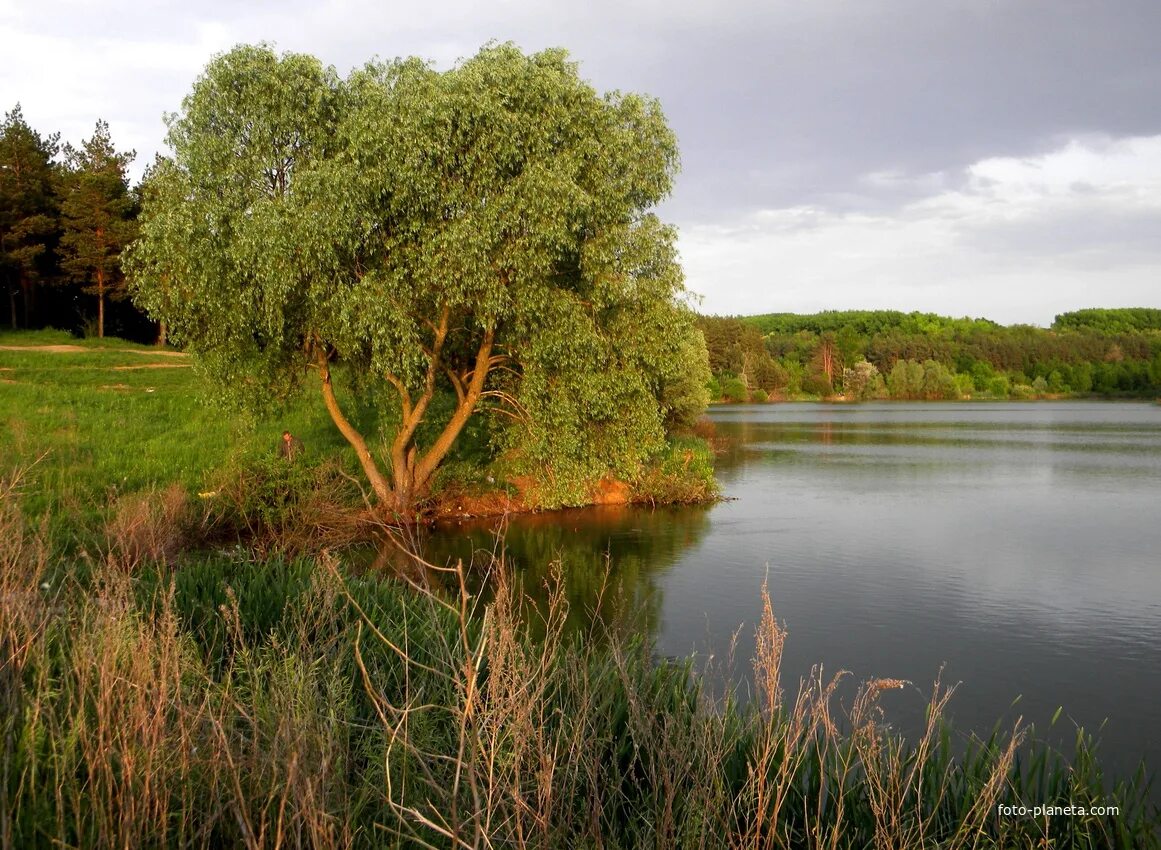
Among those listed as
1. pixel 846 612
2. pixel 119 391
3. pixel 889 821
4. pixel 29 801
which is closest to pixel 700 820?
pixel 889 821

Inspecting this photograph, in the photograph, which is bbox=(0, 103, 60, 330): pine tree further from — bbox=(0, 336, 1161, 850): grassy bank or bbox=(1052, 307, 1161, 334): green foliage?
bbox=(1052, 307, 1161, 334): green foliage

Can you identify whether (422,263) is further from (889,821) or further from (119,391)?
(119,391)

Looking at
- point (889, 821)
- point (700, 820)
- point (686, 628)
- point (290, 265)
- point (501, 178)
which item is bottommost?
point (686, 628)

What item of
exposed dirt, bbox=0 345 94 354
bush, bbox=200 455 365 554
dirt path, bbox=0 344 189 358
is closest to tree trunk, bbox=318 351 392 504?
bush, bbox=200 455 365 554

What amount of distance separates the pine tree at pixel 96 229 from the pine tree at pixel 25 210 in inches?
45.9

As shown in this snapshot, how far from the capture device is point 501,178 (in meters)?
16.2

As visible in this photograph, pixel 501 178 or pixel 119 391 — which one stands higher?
pixel 501 178

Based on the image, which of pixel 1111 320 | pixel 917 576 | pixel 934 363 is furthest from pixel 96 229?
pixel 1111 320

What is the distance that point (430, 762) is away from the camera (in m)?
5.02

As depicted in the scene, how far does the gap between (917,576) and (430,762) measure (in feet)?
42.8

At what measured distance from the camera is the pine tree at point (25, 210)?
37.8 meters

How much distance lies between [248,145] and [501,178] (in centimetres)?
507

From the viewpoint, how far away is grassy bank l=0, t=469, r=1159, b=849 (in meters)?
3.37

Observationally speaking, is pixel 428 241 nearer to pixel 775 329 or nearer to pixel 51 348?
pixel 51 348
